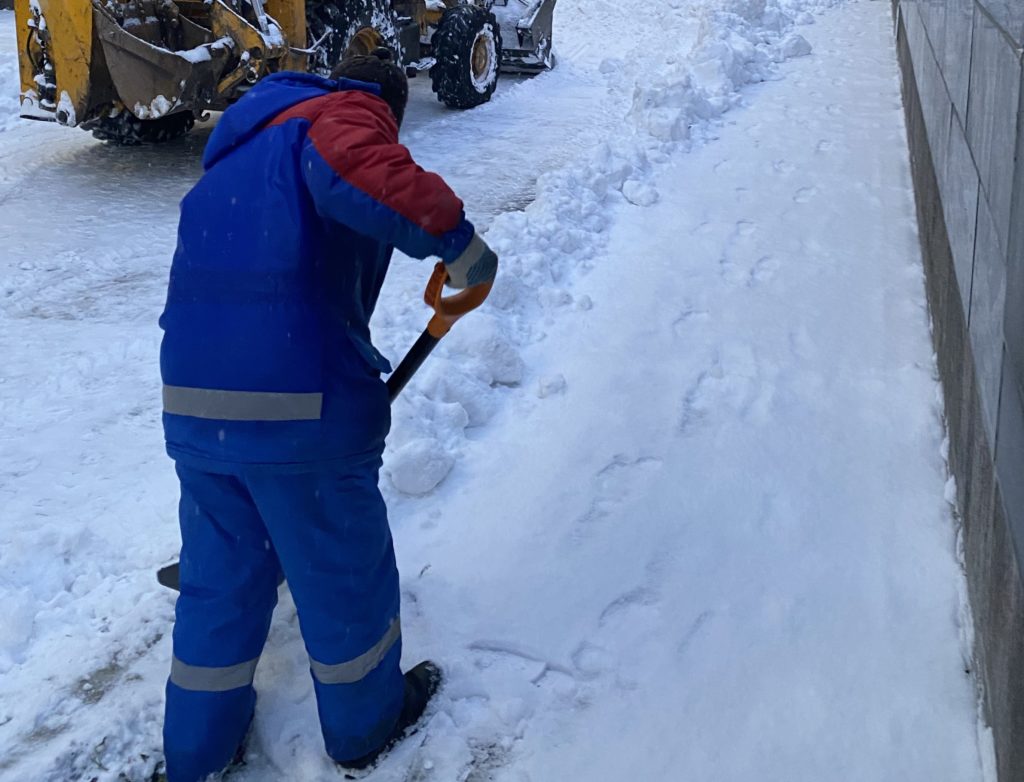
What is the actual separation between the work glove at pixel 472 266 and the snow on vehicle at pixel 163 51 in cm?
507

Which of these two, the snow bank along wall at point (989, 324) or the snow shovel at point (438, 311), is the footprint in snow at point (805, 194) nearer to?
the snow bank along wall at point (989, 324)

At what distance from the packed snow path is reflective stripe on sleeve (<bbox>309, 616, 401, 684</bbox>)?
249 mm

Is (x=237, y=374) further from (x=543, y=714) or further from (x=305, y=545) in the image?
(x=543, y=714)

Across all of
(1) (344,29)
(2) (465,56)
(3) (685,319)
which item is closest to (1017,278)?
(3) (685,319)

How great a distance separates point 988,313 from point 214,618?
6.25ft

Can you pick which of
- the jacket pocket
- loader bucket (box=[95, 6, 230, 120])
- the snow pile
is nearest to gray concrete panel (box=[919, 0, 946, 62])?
the snow pile

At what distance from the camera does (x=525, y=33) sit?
1051 centimetres

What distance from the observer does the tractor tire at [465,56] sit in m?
9.25

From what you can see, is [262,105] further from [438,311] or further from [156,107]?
[156,107]

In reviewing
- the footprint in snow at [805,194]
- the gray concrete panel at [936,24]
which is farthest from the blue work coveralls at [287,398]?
the footprint in snow at [805,194]

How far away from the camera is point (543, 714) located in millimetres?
2721

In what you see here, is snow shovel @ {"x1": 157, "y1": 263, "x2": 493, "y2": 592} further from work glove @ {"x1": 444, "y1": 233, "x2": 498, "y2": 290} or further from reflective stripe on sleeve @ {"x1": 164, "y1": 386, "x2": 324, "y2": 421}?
reflective stripe on sleeve @ {"x1": 164, "y1": 386, "x2": 324, "y2": 421}

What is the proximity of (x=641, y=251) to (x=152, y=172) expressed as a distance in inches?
147

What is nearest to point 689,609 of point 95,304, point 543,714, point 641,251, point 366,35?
point 543,714
